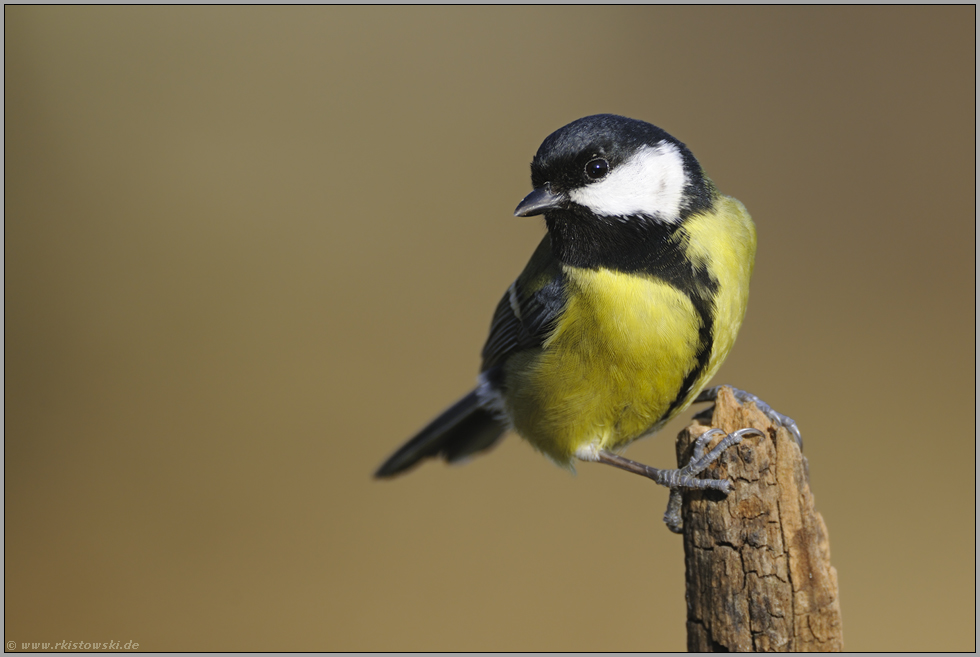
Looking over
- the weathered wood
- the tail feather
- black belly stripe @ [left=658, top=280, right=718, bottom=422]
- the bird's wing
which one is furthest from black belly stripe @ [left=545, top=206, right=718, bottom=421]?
the tail feather

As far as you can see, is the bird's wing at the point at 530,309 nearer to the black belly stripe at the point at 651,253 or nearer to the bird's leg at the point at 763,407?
the black belly stripe at the point at 651,253

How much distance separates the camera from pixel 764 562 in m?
1.43

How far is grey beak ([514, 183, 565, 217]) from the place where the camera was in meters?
1.71

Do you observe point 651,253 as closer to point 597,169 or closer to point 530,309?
point 597,169

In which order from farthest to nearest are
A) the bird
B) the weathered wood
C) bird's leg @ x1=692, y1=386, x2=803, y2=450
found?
1. bird's leg @ x1=692, y1=386, x2=803, y2=450
2. the bird
3. the weathered wood

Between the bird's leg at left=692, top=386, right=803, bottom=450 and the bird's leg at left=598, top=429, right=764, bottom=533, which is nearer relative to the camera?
the bird's leg at left=598, top=429, right=764, bottom=533

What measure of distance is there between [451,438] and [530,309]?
780mm

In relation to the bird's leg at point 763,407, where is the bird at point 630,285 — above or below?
above

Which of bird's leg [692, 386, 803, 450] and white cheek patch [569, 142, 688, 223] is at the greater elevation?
white cheek patch [569, 142, 688, 223]

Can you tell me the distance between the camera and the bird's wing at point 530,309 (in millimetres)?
1895

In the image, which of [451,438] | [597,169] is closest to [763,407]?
[597,169]

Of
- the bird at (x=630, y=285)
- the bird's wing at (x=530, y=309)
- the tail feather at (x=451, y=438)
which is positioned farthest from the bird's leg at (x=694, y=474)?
the tail feather at (x=451, y=438)

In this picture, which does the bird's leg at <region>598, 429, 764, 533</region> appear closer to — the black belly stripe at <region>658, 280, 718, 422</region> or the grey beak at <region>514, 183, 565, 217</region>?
the black belly stripe at <region>658, 280, 718, 422</region>

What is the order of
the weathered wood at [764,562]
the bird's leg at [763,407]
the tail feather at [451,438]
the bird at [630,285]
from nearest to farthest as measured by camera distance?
the weathered wood at [764,562] < the bird at [630,285] < the bird's leg at [763,407] < the tail feather at [451,438]
